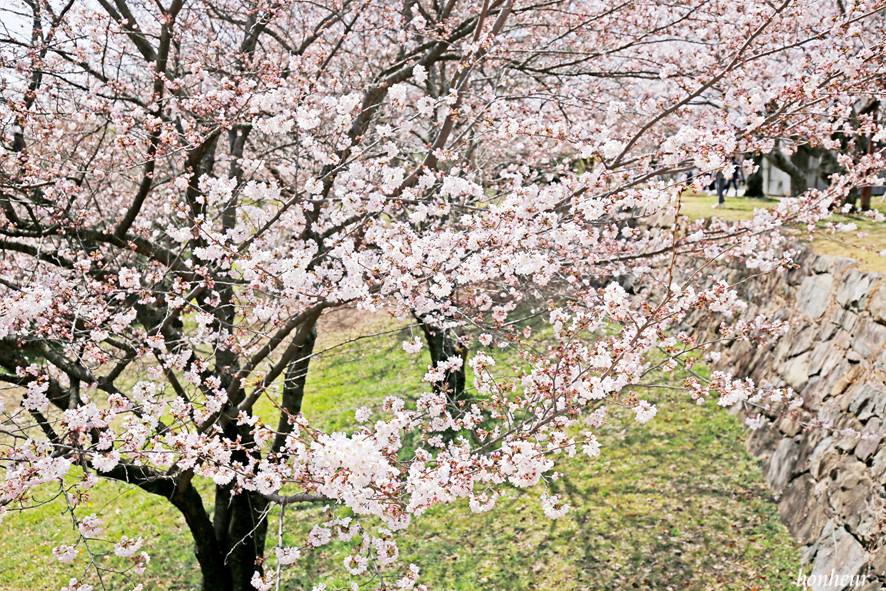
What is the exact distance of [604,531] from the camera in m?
7.19

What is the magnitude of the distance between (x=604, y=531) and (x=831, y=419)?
264 centimetres

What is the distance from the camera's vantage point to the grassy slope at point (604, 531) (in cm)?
642

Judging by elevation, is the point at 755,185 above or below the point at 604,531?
above

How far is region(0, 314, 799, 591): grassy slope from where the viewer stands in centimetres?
642

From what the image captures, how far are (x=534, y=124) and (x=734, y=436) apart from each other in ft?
19.8

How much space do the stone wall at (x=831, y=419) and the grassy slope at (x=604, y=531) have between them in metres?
0.33

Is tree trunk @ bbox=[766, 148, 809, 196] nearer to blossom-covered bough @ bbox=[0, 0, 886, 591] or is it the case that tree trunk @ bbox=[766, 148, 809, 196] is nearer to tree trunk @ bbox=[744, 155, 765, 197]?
tree trunk @ bbox=[744, 155, 765, 197]

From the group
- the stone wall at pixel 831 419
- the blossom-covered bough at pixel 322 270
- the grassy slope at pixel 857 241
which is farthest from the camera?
the grassy slope at pixel 857 241

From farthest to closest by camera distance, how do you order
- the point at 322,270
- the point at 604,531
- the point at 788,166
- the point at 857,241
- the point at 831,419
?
the point at 788,166 < the point at 857,241 < the point at 604,531 < the point at 831,419 < the point at 322,270

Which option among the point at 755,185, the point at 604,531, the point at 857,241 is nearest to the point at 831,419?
the point at 604,531

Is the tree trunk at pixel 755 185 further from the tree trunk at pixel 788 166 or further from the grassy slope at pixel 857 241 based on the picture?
the tree trunk at pixel 788 166

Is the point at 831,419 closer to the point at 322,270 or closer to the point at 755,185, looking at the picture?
the point at 322,270

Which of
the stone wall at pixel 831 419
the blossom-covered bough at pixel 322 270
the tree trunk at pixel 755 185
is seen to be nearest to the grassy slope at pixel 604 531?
the stone wall at pixel 831 419

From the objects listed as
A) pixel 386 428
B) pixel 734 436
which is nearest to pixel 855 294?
pixel 734 436
